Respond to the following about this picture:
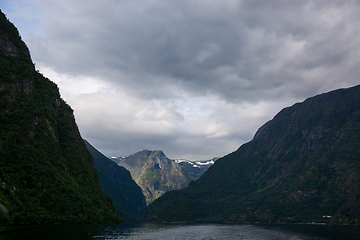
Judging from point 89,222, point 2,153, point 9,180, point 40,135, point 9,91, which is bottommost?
point 89,222

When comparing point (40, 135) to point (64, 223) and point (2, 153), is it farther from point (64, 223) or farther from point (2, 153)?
point (64, 223)

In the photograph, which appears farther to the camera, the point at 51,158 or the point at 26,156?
the point at 51,158

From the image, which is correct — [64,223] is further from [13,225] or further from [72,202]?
[13,225]

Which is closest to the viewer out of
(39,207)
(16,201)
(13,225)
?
(13,225)

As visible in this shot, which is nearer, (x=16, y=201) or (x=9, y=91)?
(x=16, y=201)

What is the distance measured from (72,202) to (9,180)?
47.8 meters

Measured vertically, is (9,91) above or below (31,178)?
above

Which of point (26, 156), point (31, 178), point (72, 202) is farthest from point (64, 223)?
point (26, 156)

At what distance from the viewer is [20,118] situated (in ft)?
602

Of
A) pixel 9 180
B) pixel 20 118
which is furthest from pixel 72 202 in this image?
pixel 20 118

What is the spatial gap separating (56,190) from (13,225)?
143ft

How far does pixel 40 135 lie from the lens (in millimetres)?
196875

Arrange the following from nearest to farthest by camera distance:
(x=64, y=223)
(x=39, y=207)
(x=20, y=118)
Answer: (x=39, y=207)
(x=64, y=223)
(x=20, y=118)

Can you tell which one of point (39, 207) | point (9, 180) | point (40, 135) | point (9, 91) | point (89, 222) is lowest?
point (89, 222)
